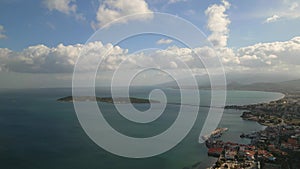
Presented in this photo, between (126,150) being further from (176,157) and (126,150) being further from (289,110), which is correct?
(289,110)

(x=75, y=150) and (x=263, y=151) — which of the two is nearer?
(x=263, y=151)

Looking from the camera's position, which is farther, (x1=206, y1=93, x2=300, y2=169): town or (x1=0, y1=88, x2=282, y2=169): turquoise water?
(x1=0, y1=88, x2=282, y2=169): turquoise water

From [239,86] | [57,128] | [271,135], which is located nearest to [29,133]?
[57,128]

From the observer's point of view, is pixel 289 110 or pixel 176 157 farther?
pixel 289 110

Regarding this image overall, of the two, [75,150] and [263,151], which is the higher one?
[263,151]

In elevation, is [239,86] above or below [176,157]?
above

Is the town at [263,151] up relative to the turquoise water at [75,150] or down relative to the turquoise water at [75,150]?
up

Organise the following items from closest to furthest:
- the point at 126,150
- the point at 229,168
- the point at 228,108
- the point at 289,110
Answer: the point at 229,168
the point at 126,150
the point at 289,110
the point at 228,108

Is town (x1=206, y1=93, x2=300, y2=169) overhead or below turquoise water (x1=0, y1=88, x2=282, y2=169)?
overhead

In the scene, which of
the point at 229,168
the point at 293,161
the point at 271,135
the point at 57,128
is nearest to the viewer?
the point at 229,168

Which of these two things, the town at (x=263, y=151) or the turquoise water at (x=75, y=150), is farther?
the turquoise water at (x=75, y=150)
